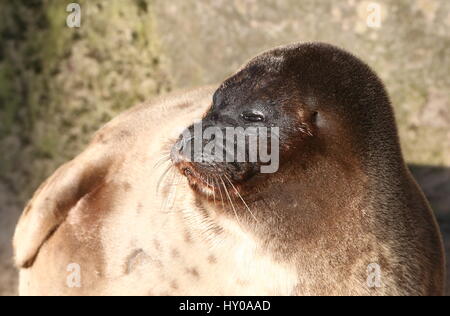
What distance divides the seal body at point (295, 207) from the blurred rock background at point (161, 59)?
146 centimetres

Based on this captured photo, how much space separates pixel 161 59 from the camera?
194 inches

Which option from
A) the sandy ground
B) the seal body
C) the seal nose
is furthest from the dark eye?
the sandy ground

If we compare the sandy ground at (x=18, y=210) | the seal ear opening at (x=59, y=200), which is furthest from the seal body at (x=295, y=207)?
the sandy ground at (x=18, y=210)

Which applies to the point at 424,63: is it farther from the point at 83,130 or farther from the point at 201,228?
the point at 83,130

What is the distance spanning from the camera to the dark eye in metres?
2.56

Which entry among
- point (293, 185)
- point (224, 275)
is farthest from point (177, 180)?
point (293, 185)

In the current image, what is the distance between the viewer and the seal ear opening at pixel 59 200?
3.45 metres

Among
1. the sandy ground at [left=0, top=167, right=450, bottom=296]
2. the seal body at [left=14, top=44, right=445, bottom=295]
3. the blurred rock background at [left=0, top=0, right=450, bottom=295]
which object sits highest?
the blurred rock background at [left=0, top=0, right=450, bottom=295]

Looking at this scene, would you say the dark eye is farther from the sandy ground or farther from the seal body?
the sandy ground

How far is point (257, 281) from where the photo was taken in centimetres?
278

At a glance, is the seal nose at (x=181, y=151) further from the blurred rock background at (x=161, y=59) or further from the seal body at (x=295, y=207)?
the blurred rock background at (x=161, y=59)

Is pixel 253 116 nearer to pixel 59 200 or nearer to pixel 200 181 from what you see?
pixel 200 181

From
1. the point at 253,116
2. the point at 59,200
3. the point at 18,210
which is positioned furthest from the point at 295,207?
the point at 18,210
